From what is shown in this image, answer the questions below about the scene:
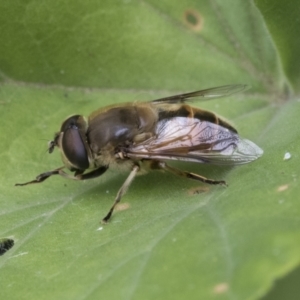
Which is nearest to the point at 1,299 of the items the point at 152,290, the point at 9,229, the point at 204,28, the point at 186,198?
the point at 9,229

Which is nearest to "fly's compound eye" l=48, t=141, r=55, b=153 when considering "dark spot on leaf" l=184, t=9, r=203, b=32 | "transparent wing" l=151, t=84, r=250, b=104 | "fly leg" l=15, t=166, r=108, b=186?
"fly leg" l=15, t=166, r=108, b=186

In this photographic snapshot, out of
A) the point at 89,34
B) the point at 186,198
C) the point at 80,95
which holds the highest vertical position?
the point at 89,34

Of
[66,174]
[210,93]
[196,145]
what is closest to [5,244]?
[66,174]

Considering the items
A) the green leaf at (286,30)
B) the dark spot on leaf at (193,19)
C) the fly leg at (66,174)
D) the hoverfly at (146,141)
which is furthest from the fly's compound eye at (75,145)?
the green leaf at (286,30)

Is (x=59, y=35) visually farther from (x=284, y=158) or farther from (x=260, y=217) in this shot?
(x=260, y=217)

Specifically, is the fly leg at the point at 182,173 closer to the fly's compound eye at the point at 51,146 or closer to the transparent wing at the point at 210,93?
the transparent wing at the point at 210,93
